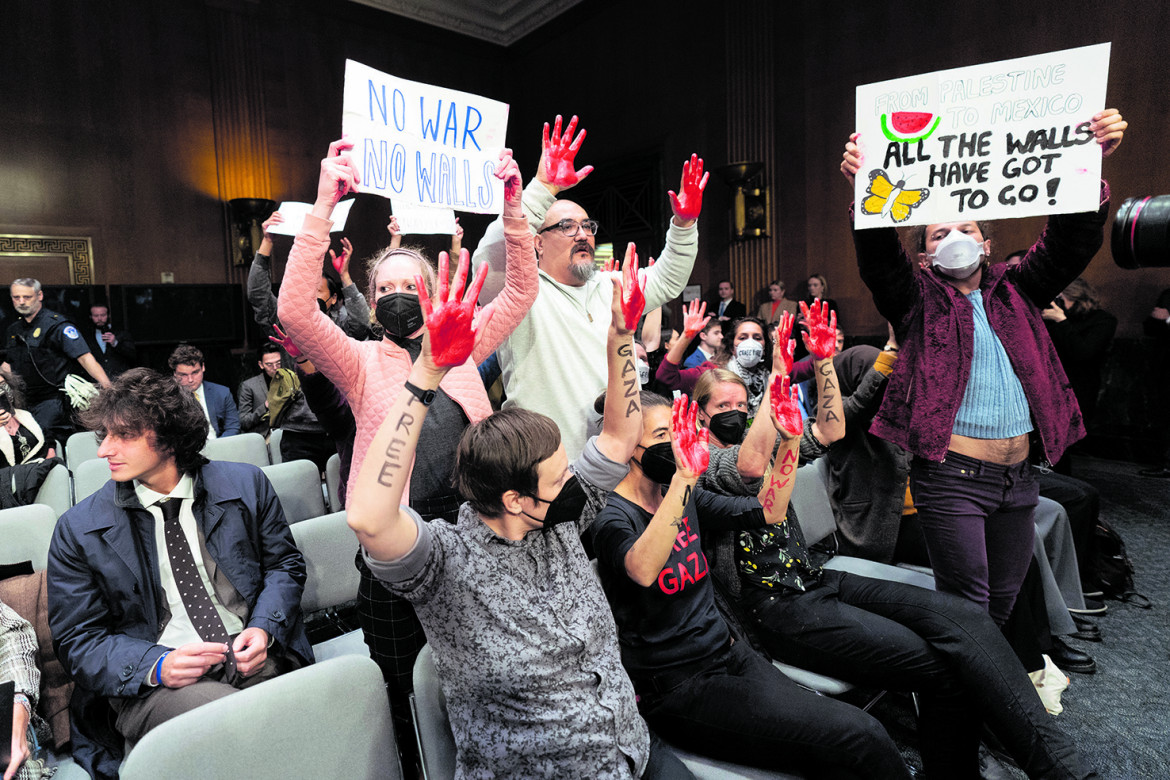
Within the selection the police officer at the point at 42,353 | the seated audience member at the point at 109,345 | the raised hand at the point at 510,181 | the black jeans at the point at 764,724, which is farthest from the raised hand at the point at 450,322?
the seated audience member at the point at 109,345

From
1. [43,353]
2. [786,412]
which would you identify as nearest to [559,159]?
[786,412]

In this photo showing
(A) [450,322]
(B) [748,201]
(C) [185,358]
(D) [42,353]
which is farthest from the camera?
(B) [748,201]

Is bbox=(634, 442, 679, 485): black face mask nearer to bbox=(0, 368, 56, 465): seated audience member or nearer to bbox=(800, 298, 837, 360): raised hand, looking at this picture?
bbox=(800, 298, 837, 360): raised hand

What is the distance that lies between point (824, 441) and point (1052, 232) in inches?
33.3

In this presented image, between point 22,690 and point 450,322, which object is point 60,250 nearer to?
point 22,690

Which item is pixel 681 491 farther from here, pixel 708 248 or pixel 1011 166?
pixel 708 248

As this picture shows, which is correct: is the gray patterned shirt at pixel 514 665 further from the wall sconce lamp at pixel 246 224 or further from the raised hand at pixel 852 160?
the wall sconce lamp at pixel 246 224

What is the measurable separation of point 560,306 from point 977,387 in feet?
3.81

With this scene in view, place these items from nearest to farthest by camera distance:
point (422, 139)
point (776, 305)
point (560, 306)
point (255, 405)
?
1. point (560, 306)
2. point (422, 139)
3. point (255, 405)
4. point (776, 305)

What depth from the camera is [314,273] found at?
1527mm

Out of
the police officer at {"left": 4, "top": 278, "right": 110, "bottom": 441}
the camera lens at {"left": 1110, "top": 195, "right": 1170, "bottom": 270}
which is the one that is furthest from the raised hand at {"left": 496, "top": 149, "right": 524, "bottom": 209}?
the police officer at {"left": 4, "top": 278, "right": 110, "bottom": 441}

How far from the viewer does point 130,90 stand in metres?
7.56

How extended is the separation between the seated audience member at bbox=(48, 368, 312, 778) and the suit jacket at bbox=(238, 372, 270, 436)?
290 cm

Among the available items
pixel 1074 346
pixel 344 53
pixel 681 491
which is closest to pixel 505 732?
pixel 681 491
